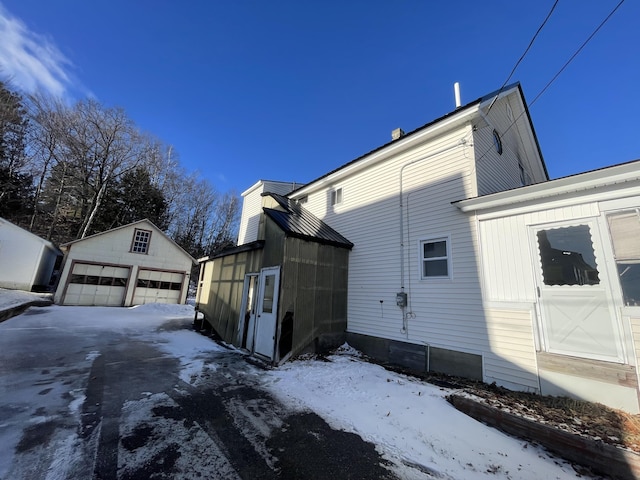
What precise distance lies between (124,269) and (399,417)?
824 inches

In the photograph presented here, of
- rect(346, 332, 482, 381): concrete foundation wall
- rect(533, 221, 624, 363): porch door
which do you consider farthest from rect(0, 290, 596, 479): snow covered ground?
rect(533, 221, 624, 363): porch door

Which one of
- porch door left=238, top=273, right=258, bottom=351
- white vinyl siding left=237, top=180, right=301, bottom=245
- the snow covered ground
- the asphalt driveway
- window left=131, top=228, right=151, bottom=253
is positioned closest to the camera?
the asphalt driveway

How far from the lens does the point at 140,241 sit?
19125 mm

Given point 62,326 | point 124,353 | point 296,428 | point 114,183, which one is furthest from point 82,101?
point 296,428

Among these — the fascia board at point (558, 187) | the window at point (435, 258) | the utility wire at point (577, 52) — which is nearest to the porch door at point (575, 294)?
the fascia board at point (558, 187)

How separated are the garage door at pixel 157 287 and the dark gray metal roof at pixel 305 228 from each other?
14535mm

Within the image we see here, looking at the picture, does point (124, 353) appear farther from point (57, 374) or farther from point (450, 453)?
point (450, 453)

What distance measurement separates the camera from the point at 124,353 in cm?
721

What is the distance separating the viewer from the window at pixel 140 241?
18.9 metres

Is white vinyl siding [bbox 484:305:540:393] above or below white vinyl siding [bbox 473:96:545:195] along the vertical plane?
below

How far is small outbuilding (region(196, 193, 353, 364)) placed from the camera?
7.17m

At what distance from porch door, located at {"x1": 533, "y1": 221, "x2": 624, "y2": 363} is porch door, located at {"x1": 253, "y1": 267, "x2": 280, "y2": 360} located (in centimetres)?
592

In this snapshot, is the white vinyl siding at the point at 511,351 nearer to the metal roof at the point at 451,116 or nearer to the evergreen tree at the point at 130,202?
the metal roof at the point at 451,116

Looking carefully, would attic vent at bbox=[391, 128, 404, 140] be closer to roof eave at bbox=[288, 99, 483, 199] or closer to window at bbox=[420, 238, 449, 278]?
roof eave at bbox=[288, 99, 483, 199]
